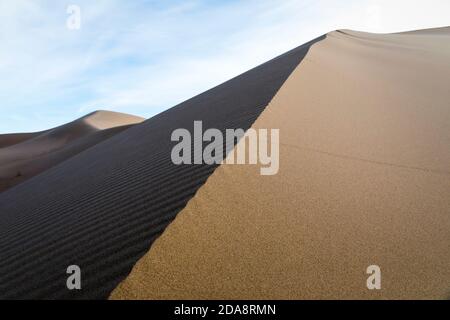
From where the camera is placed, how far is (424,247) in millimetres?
2535

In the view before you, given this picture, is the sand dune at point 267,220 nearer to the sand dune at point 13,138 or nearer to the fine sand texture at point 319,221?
the fine sand texture at point 319,221

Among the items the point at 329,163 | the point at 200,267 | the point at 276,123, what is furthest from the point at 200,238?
the point at 276,123

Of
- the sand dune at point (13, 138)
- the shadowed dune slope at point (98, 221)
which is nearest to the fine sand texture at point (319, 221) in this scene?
the shadowed dune slope at point (98, 221)

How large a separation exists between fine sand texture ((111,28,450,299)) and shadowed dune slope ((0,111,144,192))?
11.5 meters

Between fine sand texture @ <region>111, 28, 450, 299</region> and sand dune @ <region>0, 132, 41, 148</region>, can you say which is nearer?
fine sand texture @ <region>111, 28, 450, 299</region>

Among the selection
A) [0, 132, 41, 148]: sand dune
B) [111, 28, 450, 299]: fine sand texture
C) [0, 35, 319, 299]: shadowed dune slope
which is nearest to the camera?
[111, 28, 450, 299]: fine sand texture

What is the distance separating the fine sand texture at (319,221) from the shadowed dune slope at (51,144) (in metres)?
11.5

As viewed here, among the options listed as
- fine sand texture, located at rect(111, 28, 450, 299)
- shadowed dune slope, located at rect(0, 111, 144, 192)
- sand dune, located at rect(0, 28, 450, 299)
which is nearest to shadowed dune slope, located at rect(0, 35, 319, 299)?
sand dune, located at rect(0, 28, 450, 299)

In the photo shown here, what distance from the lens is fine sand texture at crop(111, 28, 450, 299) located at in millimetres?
2102

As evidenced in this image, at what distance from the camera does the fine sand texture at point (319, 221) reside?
210 cm

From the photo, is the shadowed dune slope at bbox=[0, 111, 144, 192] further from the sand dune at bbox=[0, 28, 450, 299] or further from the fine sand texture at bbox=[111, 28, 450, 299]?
the fine sand texture at bbox=[111, 28, 450, 299]

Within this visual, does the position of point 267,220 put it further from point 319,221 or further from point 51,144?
point 51,144

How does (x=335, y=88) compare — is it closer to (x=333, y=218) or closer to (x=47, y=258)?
(x=333, y=218)

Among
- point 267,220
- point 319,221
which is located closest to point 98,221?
point 267,220
